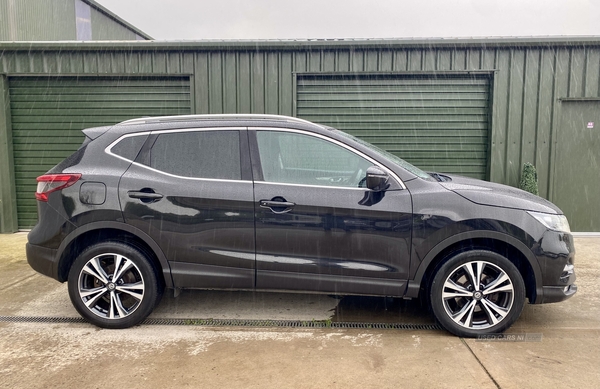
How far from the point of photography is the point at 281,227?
3730 millimetres

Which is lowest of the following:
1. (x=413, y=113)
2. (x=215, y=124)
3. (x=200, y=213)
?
(x=200, y=213)

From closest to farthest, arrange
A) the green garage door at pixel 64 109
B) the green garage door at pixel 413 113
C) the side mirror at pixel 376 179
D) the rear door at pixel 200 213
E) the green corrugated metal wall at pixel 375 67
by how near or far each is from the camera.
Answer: the side mirror at pixel 376 179
the rear door at pixel 200 213
the green corrugated metal wall at pixel 375 67
the green garage door at pixel 413 113
the green garage door at pixel 64 109

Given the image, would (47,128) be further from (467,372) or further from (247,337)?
(467,372)

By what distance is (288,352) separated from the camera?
3494 mm

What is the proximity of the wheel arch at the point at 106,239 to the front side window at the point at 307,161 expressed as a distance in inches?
45.1

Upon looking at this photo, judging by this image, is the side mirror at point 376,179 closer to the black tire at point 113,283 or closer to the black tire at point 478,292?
the black tire at point 478,292

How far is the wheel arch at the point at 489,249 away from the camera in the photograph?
144 inches

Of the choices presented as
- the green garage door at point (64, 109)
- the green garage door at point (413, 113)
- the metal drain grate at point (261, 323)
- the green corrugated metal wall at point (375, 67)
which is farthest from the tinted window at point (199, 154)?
the green garage door at point (64, 109)

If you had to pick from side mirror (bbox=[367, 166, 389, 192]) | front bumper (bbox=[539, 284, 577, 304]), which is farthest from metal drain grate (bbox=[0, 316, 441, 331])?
side mirror (bbox=[367, 166, 389, 192])

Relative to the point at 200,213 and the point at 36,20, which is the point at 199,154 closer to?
the point at 200,213

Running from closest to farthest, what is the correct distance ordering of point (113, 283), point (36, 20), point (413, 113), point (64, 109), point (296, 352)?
point (296, 352), point (113, 283), point (413, 113), point (64, 109), point (36, 20)

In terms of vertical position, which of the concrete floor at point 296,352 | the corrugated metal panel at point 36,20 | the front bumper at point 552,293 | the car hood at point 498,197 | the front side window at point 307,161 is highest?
the corrugated metal panel at point 36,20

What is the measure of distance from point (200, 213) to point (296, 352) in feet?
4.47

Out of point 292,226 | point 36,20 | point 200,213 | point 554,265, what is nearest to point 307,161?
point 292,226
